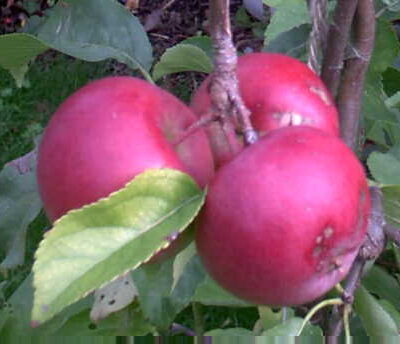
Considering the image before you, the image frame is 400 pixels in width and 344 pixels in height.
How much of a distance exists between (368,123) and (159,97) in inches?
22.5

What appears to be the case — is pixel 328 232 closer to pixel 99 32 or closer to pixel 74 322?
pixel 99 32

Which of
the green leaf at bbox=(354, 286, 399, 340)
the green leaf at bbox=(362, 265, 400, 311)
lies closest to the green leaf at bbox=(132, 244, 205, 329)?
the green leaf at bbox=(354, 286, 399, 340)

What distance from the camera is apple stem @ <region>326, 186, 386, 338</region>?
683 mm

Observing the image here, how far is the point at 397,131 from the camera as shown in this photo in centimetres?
106

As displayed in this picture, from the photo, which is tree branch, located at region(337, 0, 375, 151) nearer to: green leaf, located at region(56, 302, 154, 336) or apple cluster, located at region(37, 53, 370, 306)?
apple cluster, located at region(37, 53, 370, 306)

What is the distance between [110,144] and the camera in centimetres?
52

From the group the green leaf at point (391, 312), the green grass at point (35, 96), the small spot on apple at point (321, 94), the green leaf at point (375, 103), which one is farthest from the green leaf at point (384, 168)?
the green grass at point (35, 96)

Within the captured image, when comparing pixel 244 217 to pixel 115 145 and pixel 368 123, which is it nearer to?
pixel 115 145

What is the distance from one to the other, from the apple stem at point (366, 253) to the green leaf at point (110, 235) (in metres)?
0.21

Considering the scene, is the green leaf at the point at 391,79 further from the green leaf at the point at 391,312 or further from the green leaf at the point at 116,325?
the green leaf at the point at 116,325

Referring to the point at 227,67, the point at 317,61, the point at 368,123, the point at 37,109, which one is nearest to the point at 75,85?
the point at 37,109

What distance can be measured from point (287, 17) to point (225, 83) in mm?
524

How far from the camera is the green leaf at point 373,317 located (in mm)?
833

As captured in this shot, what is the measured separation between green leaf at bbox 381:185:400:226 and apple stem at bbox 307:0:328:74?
5.0 inches
